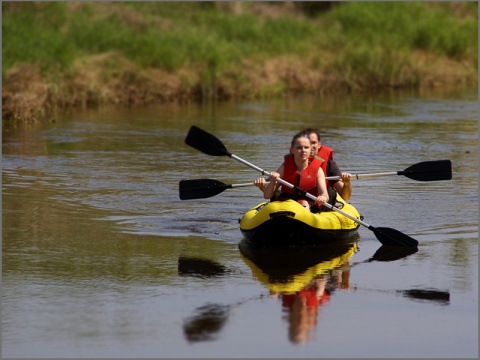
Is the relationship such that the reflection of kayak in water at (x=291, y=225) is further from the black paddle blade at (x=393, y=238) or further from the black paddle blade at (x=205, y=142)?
the black paddle blade at (x=205, y=142)

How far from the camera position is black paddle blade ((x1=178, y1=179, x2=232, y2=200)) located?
1125 cm

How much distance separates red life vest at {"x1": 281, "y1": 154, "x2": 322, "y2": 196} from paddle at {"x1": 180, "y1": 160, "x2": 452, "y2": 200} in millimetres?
305

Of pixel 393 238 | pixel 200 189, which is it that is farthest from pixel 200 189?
pixel 393 238

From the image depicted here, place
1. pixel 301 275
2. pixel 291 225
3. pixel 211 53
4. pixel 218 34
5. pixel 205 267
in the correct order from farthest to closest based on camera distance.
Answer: pixel 218 34
pixel 211 53
pixel 291 225
pixel 205 267
pixel 301 275

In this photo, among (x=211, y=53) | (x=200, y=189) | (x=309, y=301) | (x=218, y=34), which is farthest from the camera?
(x=218, y=34)

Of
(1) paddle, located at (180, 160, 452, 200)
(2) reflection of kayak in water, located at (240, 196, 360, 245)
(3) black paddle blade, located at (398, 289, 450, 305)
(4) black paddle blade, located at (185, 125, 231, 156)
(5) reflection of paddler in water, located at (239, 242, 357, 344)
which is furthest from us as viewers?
(4) black paddle blade, located at (185, 125, 231, 156)

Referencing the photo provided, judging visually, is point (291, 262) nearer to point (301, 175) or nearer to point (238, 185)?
point (301, 175)

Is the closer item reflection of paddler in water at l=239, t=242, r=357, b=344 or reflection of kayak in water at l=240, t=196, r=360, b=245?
reflection of paddler in water at l=239, t=242, r=357, b=344

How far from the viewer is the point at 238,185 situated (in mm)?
11094

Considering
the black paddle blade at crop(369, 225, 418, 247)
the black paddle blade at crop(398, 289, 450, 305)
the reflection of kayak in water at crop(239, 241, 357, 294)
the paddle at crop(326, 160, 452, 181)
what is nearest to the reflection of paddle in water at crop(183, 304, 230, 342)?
the reflection of kayak in water at crop(239, 241, 357, 294)

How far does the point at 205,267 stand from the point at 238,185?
5.27 feet

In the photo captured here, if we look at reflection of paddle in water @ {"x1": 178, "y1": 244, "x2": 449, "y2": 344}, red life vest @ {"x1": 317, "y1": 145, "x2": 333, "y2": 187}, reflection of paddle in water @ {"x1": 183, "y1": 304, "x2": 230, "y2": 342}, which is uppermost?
red life vest @ {"x1": 317, "y1": 145, "x2": 333, "y2": 187}

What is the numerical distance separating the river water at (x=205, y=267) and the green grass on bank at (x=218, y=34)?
8.11 meters

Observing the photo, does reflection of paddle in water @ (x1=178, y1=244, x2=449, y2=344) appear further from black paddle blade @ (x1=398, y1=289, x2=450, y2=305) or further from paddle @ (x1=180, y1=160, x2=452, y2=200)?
paddle @ (x1=180, y1=160, x2=452, y2=200)
